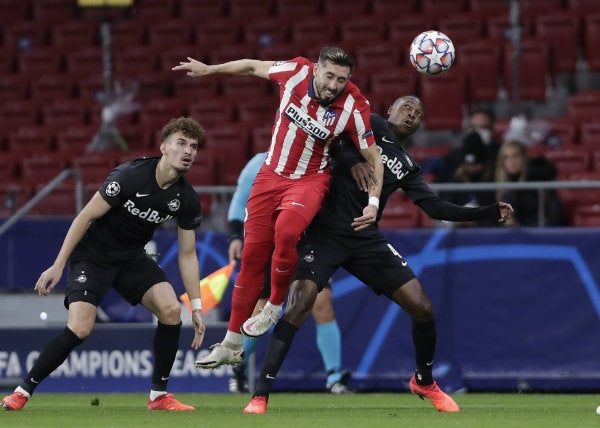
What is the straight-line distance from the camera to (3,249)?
12164 mm

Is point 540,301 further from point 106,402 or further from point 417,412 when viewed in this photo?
point 106,402

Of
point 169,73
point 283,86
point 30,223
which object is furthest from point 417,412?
point 169,73

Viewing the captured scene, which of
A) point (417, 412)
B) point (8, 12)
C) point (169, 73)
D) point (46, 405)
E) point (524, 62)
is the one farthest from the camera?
point (8, 12)

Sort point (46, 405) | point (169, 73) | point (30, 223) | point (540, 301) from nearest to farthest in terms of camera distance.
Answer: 1. point (46, 405)
2. point (540, 301)
3. point (30, 223)
4. point (169, 73)

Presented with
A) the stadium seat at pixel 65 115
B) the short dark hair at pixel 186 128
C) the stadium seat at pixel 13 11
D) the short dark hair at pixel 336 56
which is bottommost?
the stadium seat at pixel 65 115

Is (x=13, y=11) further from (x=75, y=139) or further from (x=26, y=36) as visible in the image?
(x=75, y=139)

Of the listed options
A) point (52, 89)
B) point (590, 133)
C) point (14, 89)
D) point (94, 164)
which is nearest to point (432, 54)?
point (590, 133)

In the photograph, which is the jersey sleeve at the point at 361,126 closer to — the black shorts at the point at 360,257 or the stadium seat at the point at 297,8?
the black shorts at the point at 360,257

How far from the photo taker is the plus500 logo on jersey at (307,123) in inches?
328

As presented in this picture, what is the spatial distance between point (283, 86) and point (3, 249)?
4.66 m

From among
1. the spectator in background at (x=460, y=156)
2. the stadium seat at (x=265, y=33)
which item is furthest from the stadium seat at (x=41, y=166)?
the spectator in background at (x=460, y=156)

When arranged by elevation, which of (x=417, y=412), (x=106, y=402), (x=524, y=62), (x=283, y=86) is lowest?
(x=106, y=402)

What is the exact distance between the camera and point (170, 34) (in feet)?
60.5

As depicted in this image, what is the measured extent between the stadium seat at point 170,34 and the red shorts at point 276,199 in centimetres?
999
